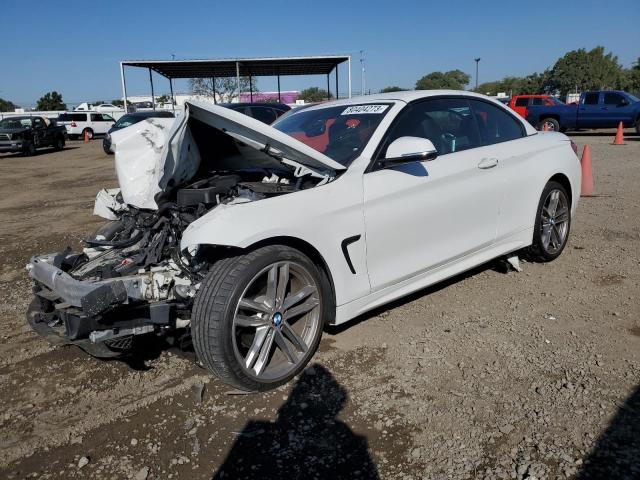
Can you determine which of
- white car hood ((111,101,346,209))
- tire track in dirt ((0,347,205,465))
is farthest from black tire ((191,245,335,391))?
white car hood ((111,101,346,209))

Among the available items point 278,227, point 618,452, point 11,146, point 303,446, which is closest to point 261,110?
point 278,227

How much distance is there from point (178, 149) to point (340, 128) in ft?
3.88

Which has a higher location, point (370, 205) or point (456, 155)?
point (456, 155)

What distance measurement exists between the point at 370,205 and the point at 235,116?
3.29ft

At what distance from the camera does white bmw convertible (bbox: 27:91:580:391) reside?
9.36 feet

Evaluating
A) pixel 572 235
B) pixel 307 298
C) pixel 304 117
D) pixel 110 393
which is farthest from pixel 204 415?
pixel 572 235

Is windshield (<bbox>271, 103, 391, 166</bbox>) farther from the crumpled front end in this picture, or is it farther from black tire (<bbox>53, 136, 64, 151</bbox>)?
black tire (<bbox>53, 136, 64, 151</bbox>)

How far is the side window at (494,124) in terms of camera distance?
172 inches

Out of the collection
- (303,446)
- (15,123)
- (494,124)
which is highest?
(15,123)

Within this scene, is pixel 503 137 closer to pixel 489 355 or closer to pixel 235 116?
pixel 489 355

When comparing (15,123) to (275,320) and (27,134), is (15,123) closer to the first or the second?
(27,134)

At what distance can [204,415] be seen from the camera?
2.88 meters

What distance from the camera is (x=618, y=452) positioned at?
7.89 ft

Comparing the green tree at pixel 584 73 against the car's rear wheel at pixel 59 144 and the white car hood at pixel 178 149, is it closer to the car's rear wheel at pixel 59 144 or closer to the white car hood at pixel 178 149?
the car's rear wheel at pixel 59 144
